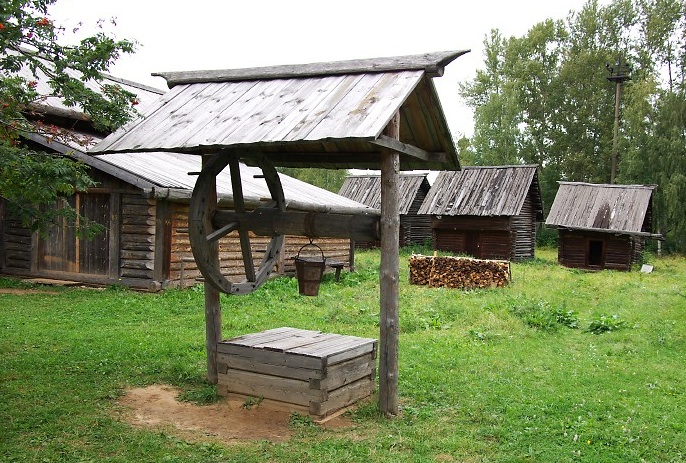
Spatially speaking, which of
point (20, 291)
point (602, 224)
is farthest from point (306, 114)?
point (602, 224)

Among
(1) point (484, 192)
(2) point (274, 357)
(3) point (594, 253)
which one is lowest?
(2) point (274, 357)

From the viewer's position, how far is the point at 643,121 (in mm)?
36094

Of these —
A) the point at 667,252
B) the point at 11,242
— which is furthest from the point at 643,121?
the point at 11,242

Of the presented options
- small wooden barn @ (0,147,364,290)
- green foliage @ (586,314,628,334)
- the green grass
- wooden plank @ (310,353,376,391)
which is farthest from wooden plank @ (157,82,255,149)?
green foliage @ (586,314,628,334)

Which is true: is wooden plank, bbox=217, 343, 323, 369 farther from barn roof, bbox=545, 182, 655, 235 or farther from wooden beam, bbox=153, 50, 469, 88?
barn roof, bbox=545, 182, 655, 235

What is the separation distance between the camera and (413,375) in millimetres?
7922

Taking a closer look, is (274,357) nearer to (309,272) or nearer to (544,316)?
(309,272)

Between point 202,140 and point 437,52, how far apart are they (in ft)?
8.17

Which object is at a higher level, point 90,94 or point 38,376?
point 90,94

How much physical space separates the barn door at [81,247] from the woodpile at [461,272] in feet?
27.6

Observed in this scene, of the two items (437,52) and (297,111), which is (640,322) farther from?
(297,111)

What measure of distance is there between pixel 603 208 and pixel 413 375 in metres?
22.0

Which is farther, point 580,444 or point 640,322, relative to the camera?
point 640,322

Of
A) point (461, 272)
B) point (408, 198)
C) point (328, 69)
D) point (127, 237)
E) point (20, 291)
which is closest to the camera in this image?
point (328, 69)
